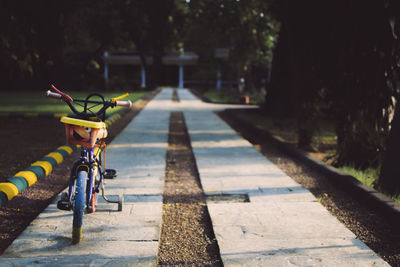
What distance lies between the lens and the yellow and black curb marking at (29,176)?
4.27 m

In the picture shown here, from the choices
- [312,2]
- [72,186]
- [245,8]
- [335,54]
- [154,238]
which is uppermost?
[245,8]

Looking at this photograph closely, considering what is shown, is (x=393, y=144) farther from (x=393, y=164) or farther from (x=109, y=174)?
(x=109, y=174)

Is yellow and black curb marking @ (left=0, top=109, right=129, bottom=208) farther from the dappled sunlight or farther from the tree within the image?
the tree

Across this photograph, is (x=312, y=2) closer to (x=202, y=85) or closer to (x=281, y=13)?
(x=281, y=13)

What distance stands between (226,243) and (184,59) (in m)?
39.3

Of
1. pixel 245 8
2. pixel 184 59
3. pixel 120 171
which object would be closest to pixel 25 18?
pixel 245 8

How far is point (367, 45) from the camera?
18.5 ft

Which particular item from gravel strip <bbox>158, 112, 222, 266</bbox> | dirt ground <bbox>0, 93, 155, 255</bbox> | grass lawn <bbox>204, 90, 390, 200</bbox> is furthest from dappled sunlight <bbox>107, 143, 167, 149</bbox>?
grass lawn <bbox>204, 90, 390, 200</bbox>

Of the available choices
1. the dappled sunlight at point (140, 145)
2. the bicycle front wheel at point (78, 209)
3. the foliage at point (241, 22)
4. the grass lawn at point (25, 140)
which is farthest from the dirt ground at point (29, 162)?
the foliage at point (241, 22)

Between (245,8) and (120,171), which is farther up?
(245,8)

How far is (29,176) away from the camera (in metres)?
4.97

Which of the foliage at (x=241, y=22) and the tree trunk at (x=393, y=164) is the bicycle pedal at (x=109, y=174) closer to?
the tree trunk at (x=393, y=164)

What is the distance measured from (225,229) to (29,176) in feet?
8.95

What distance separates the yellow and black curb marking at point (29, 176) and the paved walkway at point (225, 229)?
0.51m
